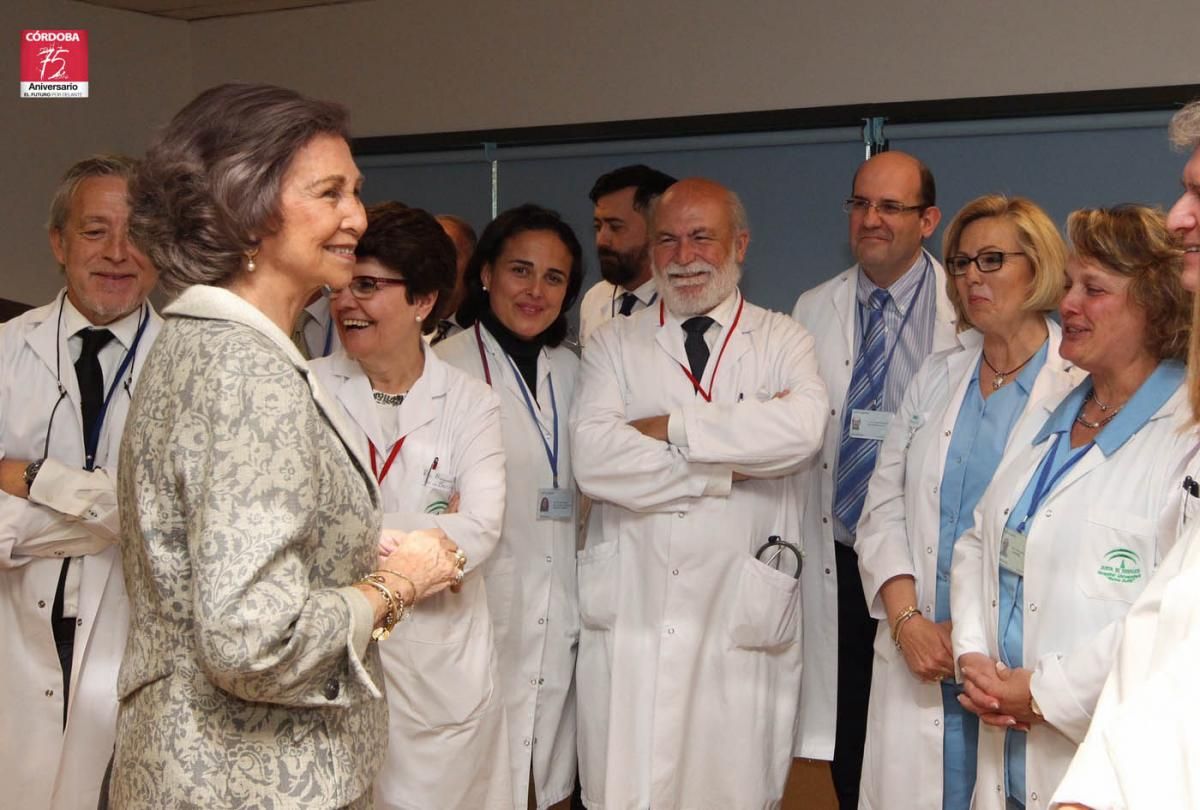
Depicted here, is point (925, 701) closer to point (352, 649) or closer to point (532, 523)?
point (532, 523)

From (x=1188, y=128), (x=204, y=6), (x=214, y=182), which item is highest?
(x=204, y=6)

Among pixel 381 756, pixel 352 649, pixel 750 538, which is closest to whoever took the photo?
pixel 352 649

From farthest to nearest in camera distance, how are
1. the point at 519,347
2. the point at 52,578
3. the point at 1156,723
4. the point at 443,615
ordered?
the point at 519,347, the point at 52,578, the point at 443,615, the point at 1156,723

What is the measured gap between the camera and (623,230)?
4.39 meters

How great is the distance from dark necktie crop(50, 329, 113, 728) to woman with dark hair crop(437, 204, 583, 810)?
923 millimetres

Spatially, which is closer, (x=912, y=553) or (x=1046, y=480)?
(x=1046, y=480)

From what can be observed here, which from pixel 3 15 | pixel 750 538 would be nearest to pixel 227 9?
pixel 3 15

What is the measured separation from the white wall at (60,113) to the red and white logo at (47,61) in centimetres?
3

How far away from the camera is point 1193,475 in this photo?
205cm

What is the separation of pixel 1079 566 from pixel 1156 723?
3.27 ft

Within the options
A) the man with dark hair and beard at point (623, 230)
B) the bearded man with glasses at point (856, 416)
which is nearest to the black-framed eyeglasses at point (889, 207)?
the bearded man with glasses at point (856, 416)

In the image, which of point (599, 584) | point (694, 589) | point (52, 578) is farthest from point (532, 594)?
point (52, 578)

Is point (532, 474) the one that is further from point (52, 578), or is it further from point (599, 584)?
point (52, 578)

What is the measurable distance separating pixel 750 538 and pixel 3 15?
12.9 feet
